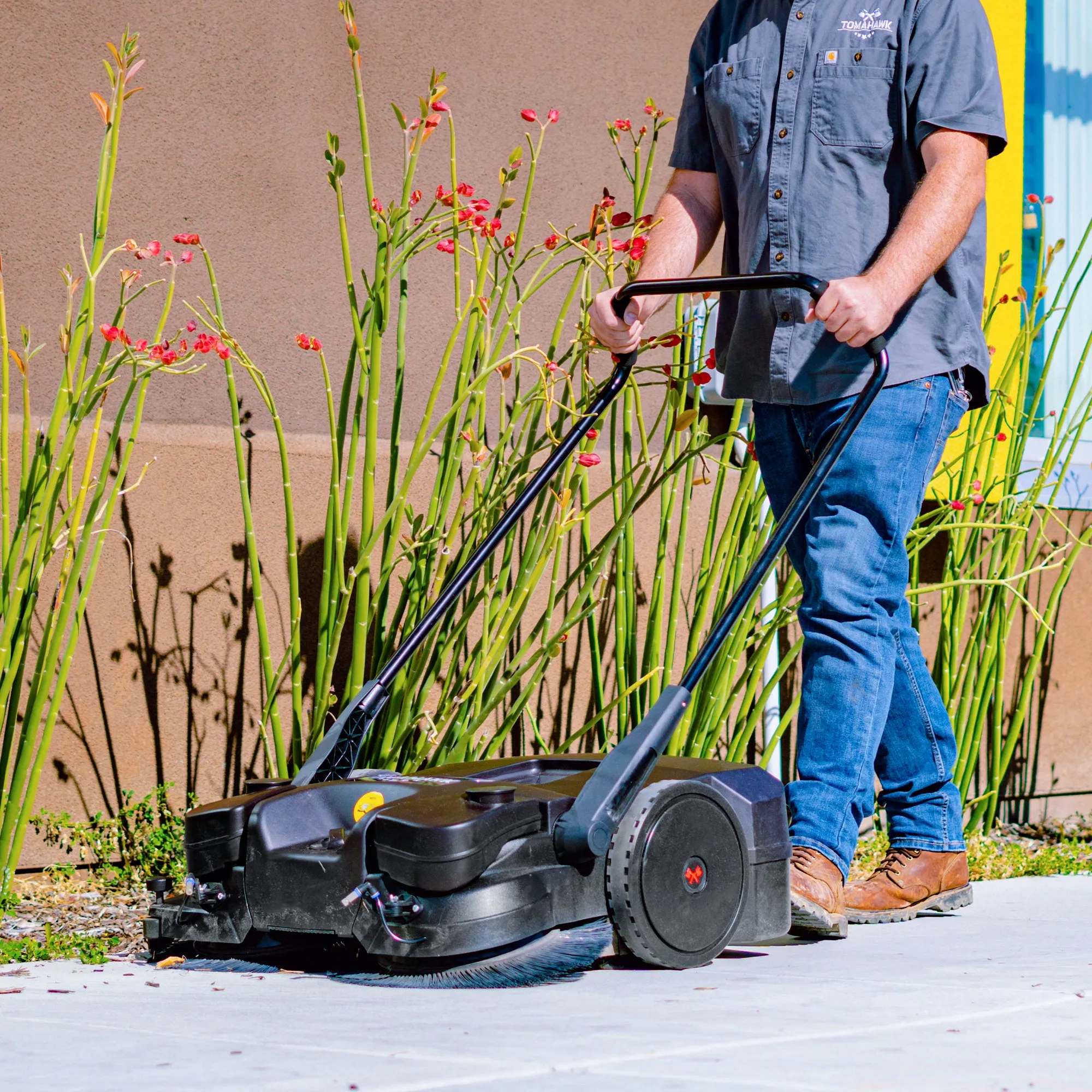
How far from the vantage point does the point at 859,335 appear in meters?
1.98

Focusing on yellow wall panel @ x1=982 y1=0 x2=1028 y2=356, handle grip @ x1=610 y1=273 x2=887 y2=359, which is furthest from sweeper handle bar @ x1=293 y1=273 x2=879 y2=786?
yellow wall panel @ x1=982 y1=0 x2=1028 y2=356

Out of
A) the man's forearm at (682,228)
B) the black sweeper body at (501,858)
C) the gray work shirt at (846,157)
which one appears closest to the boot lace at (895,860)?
the black sweeper body at (501,858)

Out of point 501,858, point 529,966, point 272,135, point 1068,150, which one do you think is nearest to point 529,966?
point 529,966

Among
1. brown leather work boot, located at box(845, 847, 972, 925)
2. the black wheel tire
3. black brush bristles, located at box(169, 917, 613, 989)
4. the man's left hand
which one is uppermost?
the man's left hand

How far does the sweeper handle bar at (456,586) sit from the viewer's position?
1.97 metres

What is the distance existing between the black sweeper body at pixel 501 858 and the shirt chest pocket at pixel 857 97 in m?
0.38

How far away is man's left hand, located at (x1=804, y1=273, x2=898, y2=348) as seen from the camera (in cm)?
195

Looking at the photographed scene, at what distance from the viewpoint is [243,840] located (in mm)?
1822

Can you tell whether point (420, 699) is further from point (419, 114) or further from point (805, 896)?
point (419, 114)

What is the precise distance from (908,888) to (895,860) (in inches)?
1.8

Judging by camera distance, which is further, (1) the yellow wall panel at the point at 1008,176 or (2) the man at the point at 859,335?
(1) the yellow wall panel at the point at 1008,176

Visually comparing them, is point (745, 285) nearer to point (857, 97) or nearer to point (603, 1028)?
point (857, 97)

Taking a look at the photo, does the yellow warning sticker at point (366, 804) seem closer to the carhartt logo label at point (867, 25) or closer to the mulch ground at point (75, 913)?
the mulch ground at point (75, 913)

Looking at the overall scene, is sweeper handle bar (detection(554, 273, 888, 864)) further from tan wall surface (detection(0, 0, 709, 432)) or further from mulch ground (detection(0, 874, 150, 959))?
tan wall surface (detection(0, 0, 709, 432))
